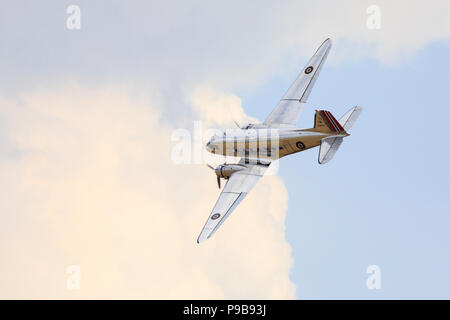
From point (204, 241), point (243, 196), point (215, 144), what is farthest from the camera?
point (215, 144)

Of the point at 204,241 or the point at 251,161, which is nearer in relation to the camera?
the point at 204,241

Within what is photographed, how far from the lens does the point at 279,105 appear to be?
70625 millimetres

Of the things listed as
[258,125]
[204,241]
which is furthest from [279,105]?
[204,241]

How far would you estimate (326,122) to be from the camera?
63.0 meters

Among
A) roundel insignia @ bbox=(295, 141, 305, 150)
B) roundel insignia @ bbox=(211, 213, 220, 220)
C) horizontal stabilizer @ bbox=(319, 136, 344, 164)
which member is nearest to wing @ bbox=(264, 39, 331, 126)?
roundel insignia @ bbox=(295, 141, 305, 150)

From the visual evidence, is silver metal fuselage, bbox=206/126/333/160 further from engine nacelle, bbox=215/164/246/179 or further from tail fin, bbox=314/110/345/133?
engine nacelle, bbox=215/164/246/179

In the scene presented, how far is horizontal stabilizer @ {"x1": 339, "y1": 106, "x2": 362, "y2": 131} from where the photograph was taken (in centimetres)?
6350

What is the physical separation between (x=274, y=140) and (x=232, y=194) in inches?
262

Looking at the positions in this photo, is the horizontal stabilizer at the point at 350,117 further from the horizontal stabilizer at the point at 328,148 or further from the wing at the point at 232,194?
the wing at the point at 232,194

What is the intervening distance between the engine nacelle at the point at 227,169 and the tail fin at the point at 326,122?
773 centimetres

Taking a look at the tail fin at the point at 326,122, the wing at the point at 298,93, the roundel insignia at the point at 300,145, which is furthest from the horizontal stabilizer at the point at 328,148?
the wing at the point at 298,93

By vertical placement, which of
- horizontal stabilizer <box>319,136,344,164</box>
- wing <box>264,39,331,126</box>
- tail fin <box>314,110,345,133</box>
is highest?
wing <box>264,39,331,126</box>
